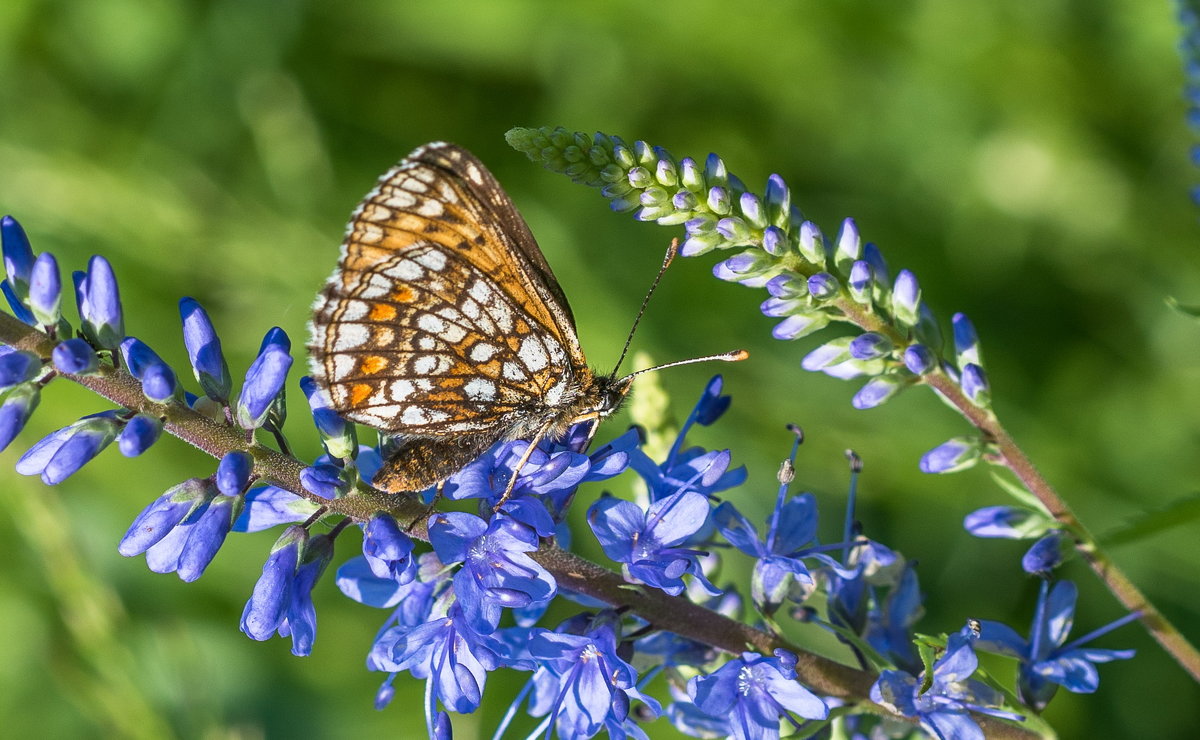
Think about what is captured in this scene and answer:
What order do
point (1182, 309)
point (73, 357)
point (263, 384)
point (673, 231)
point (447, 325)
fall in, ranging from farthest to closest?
point (673, 231) < point (447, 325) < point (1182, 309) < point (263, 384) < point (73, 357)

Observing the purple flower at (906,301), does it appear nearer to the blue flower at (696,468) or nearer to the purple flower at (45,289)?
the blue flower at (696,468)

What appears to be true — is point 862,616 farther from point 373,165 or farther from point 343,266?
point 373,165

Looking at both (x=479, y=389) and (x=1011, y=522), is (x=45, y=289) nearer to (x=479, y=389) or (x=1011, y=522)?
(x=479, y=389)

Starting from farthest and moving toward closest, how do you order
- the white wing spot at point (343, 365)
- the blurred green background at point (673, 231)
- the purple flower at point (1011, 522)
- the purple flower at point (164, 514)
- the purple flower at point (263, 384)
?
the blurred green background at point (673, 231) → the white wing spot at point (343, 365) → the purple flower at point (1011, 522) → the purple flower at point (263, 384) → the purple flower at point (164, 514)

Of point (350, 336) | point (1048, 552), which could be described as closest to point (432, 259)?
point (350, 336)

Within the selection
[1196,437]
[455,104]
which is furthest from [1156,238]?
[455,104]

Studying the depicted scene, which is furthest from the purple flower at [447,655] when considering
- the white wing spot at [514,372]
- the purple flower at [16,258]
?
the purple flower at [16,258]
